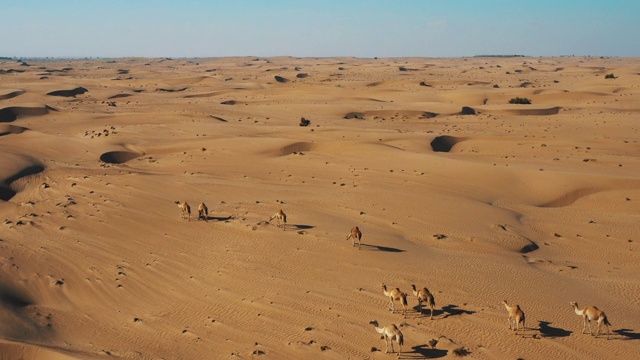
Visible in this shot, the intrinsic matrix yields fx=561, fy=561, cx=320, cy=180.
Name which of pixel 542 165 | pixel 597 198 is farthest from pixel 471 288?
pixel 542 165

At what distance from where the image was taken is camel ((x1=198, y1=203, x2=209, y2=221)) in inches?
555

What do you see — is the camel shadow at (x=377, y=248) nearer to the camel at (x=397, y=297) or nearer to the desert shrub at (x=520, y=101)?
the camel at (x=397, y=297)

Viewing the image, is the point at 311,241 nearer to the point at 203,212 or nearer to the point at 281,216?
the point at 281,216

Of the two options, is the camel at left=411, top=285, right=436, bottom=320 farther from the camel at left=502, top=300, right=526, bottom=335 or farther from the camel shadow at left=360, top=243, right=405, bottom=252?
the camel shadow at left=360, top=243, right=405, bottom=252

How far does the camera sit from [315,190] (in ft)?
56.8

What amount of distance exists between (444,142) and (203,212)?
14005 millimetres

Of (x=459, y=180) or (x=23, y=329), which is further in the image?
(x=459, y=180)

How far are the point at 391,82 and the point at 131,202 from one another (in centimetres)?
5149

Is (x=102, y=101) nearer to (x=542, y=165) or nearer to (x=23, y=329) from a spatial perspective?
(x=542, y=165)

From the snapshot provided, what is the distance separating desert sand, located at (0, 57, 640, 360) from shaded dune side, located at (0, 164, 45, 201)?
0.42 ft

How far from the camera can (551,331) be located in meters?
8.89

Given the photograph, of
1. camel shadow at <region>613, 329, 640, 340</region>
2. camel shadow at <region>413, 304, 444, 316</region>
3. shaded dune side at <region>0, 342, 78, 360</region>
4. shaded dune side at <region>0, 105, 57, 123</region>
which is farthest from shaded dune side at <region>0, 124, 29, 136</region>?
camel shadow at <region>613, 329, 640, 340</region>

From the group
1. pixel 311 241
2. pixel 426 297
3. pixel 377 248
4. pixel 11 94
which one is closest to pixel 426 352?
pixel 426 297

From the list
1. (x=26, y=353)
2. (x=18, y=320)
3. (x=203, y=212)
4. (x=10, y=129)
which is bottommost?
(x=18, y=320)
